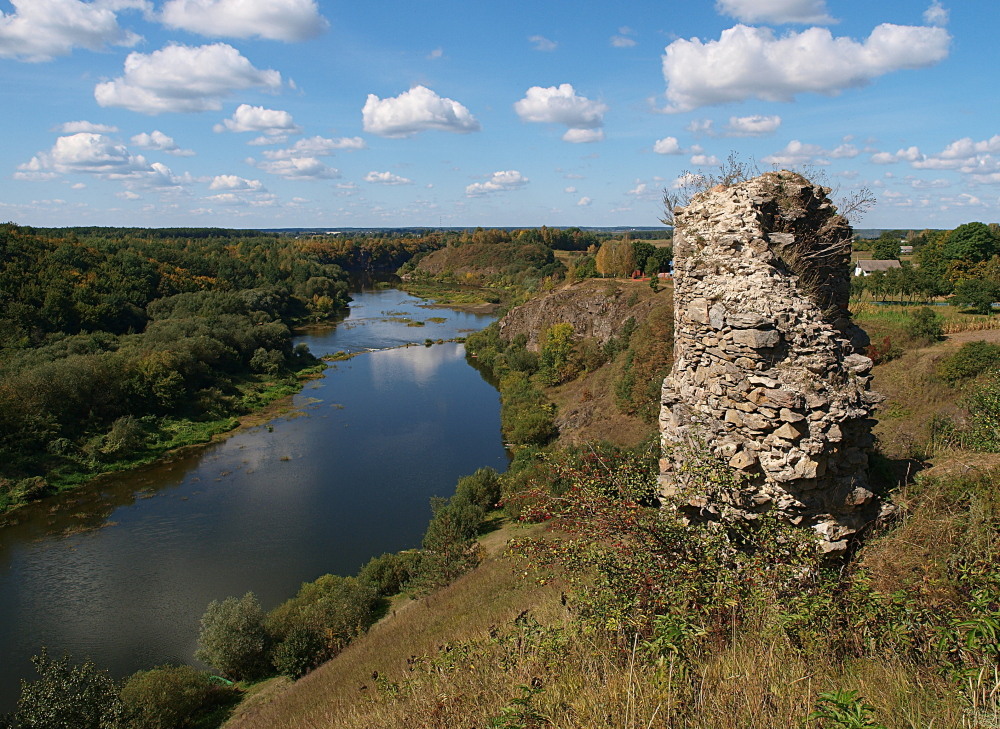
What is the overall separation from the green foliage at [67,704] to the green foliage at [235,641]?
7.48ft

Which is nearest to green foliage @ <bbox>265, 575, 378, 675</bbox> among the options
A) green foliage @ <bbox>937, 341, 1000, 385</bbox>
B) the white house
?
green foliage @ <bbox>937, 341, 1000, 385</bbox>

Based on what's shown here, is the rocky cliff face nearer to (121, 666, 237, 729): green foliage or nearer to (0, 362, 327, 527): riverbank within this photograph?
(0, 362, 327, 527): riverbank

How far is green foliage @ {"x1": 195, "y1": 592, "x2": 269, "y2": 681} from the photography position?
12438 millimetres

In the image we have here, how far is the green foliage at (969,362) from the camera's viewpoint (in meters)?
17.1

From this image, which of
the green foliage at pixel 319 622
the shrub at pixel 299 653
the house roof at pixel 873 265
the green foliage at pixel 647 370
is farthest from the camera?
the house roof at pixel 873 265

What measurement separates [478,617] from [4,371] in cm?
3279

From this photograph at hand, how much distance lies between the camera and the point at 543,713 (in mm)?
3959

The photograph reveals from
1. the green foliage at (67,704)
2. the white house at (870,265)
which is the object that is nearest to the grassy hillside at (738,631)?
the green foliage at (67,704)

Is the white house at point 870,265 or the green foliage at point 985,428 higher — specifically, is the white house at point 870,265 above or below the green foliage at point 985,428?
above

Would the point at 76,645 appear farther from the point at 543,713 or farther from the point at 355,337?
the point at 355,337

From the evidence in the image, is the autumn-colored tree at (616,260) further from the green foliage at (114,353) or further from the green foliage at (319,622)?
the green foliage at (319,622)

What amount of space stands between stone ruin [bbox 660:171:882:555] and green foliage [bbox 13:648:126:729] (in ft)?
34.8

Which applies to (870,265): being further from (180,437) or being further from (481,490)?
(180,437)

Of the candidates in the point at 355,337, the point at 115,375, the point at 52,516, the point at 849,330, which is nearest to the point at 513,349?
the point at 355,337
